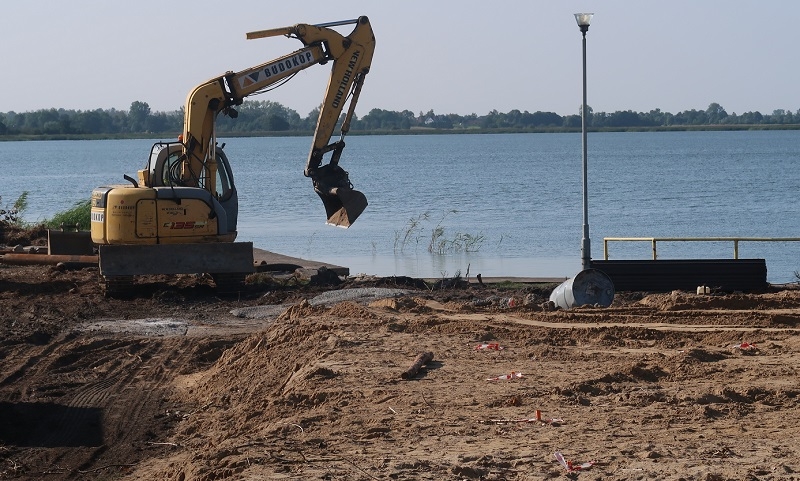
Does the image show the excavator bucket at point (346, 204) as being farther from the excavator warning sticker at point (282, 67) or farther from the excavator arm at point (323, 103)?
the excavator warning sticker at point (282, 67)

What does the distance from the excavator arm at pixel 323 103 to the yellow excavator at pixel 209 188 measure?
0.7 inches

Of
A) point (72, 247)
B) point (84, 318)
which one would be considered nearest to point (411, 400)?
point (84, 318)

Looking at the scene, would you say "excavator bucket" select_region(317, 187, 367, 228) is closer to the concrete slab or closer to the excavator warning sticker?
the concrete slab

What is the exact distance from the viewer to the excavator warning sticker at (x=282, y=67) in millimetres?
21562

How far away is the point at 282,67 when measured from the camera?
21891mm

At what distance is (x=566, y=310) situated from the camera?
16.3 meters

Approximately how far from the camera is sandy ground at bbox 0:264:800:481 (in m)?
8.81

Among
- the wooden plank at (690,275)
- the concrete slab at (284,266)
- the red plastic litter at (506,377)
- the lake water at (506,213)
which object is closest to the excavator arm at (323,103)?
the concrete slab at (284,266)

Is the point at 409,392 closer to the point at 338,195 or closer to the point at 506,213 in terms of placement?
the point at 338,195

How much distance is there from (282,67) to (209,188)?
2706 mm

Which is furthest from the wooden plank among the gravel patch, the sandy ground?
the gravel patch

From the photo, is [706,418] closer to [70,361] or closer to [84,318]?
[70,361]

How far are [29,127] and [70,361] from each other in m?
179

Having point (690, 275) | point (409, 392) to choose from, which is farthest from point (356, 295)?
point (409, 392)
